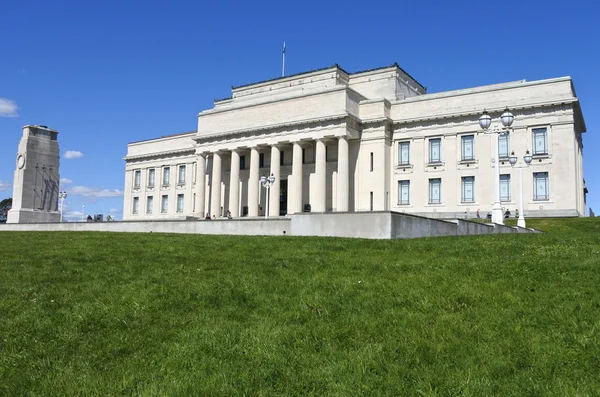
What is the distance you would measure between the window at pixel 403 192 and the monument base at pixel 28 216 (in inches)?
1268

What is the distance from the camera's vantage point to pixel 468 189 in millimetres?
52594

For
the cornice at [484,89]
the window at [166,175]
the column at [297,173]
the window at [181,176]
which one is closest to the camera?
the cornice at [484,89]

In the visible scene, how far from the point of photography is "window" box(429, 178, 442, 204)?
5409 centimetres

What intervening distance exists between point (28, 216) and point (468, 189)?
38.8 meters

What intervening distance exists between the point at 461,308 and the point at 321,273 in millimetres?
3864

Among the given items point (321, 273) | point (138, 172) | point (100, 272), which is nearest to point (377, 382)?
point (321, 273)

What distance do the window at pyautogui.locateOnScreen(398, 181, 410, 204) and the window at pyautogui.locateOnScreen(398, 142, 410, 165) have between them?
2.08 m

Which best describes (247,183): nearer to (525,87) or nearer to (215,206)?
(215,206)

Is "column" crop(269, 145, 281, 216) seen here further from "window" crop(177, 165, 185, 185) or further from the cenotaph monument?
the cenotaph monument

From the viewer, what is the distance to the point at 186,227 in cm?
3122

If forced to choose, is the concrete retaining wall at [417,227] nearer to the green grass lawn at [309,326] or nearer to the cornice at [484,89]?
the green grass lawn at [309,326]

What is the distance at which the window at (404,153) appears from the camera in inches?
2200

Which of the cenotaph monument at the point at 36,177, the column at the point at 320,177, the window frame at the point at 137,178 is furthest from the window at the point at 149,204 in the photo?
Result: the column at the point at 320,177

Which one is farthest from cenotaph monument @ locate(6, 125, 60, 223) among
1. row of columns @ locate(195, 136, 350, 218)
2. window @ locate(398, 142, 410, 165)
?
window @ locate(398, 142, 410, 165)
